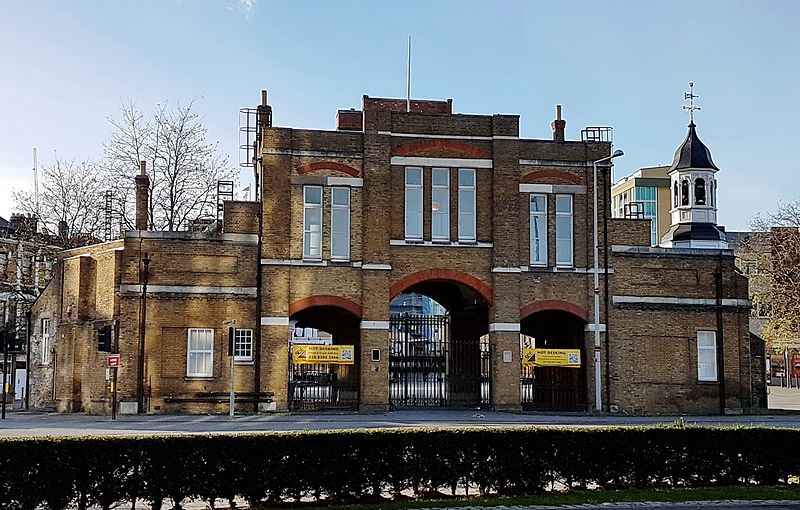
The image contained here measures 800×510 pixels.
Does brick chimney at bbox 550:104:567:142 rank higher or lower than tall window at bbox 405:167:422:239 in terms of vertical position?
higher

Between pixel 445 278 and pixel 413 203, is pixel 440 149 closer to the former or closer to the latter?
pixel 413 203

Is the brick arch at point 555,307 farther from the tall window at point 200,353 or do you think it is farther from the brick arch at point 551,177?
the tall window at point 200,353

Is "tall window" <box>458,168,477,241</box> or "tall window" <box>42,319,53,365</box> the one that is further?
"tall window" <box>42,319,53,365</box>

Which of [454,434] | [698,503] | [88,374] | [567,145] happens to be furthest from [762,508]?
[88,374]

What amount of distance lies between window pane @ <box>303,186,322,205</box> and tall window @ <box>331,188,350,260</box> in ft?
1.61

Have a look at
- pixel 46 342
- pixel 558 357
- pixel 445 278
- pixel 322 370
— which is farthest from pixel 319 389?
pixel 46 342

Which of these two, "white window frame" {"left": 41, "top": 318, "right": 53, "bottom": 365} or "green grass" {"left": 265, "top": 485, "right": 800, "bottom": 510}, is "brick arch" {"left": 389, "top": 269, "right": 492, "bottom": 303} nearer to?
"white window frame" {"left": 41, "top": 318, "right": 53, "bottom": 365}

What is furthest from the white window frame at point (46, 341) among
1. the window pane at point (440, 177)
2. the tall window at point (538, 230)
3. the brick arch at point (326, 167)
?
the tall window at point (538, 230)

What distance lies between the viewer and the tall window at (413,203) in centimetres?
3612

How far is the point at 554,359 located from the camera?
36312 millimetres

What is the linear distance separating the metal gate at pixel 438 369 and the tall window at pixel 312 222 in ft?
13.8

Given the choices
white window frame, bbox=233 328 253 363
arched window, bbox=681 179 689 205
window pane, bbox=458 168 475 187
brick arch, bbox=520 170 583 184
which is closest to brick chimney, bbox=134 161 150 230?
white window frame, bbox=233 328 253 363

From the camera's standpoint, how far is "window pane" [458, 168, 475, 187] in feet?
120

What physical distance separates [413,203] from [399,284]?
3.16 m
